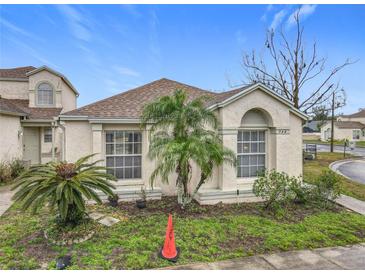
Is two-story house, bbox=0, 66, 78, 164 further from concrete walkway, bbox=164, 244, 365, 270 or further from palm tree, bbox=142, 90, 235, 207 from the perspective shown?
concrete walkway, bbox=164, 244, 365, 270

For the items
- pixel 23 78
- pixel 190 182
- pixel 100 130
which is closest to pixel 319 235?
pixel 190 182

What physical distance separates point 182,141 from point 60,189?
12.1 ft

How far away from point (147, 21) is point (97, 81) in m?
9.69

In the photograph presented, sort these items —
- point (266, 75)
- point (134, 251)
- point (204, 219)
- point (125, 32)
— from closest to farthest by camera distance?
point (134, 251)
point (204, 219)
point (125, 32)
point (266, 75)

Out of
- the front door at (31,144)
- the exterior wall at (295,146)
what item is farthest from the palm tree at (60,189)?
the front door at (31,144)

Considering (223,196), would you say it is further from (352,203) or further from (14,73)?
(14,73)

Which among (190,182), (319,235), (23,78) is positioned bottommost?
(319,235)

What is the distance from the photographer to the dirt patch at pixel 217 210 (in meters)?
7.70

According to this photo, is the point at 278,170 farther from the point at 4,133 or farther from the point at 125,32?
the point at 4,133

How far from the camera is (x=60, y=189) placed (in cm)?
538

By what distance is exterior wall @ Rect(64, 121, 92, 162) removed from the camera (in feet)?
29.4

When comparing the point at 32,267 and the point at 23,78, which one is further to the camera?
the point at 23,78

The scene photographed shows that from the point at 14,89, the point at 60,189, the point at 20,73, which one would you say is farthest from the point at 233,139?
the point at 20,73

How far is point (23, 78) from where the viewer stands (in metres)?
17.6
